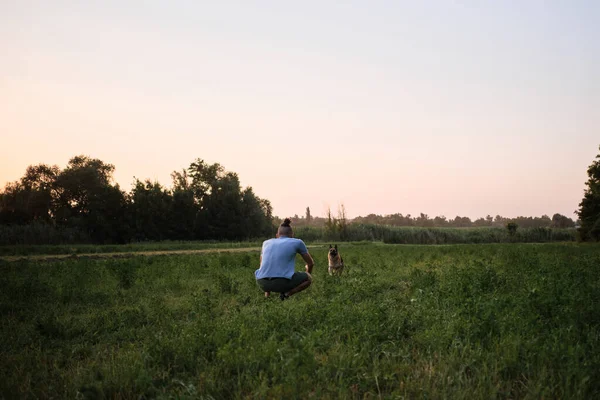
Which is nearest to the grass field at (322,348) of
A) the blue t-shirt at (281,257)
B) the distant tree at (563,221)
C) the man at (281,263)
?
the man at (281,263)

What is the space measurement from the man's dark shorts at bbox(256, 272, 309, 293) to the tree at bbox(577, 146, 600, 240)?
142ft

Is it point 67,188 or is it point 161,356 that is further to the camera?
point 67,188

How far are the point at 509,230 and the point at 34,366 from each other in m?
60.1

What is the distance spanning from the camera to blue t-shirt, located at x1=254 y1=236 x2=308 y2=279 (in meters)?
8.22

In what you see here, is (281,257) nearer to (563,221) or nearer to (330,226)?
(330,226)

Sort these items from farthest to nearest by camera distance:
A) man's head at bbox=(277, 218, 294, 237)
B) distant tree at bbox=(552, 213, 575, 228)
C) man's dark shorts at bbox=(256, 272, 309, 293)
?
distant tree at bbox=(552, 213, 575, 228)
man's head at bbox=(277, 218, 294, 237)
man's dark shorts at bbox=(256, 272, 309, 293)

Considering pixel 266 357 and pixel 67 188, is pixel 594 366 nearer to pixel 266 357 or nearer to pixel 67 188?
pixel 266 357

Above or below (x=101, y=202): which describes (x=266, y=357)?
below

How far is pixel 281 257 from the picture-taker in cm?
823

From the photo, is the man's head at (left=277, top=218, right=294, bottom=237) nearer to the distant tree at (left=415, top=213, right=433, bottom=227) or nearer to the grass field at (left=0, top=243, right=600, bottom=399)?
the grass field at (left=0, top=243, right=600, bottom=399)

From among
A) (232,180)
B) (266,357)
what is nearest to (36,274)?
(266,357)

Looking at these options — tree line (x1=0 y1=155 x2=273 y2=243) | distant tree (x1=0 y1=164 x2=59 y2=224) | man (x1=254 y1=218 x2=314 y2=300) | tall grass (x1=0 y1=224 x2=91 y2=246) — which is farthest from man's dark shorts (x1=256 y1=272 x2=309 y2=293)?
distant tree (x1=0 y1=164 x2=59 y2=224)

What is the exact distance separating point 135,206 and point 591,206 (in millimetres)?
52557

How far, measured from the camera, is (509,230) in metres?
54.9
